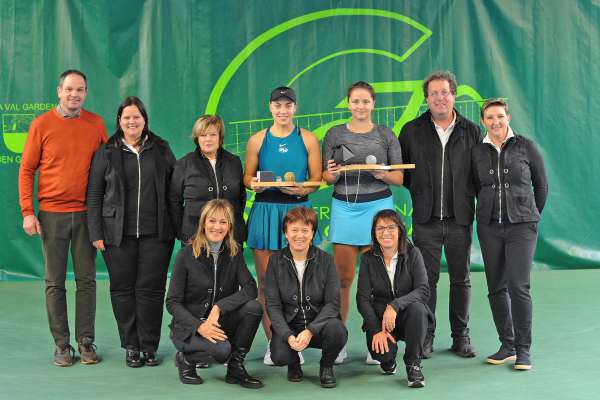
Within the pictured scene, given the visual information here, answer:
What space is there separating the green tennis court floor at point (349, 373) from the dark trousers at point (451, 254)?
0.24 metres

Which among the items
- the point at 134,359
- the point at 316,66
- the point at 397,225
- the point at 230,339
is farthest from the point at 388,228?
the point at 316,66

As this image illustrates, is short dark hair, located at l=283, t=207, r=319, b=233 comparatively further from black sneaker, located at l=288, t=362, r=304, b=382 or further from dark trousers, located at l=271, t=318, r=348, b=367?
black sneaker, located at l=288, t=362, r=304, b=382

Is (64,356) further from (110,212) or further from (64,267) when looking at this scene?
(110,212)

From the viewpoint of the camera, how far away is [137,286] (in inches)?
160

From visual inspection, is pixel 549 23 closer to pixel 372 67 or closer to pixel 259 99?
pixel 372 67

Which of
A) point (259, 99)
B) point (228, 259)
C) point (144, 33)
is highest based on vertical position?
point (144, 33)

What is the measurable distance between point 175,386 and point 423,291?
1.34m

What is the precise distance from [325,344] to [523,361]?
1.05 m

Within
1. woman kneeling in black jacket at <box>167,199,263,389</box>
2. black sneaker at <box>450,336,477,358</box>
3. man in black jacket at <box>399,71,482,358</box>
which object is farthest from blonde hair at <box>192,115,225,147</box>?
black sneaker at <box>450,336,477,358</box>

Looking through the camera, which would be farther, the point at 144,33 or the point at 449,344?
the point at 144,33

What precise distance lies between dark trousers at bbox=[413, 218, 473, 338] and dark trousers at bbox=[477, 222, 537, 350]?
0.58ft

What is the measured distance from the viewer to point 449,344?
4.43 m

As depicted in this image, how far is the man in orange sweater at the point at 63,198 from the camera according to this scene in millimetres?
4027

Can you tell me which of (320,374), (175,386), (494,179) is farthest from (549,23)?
(175,386)
